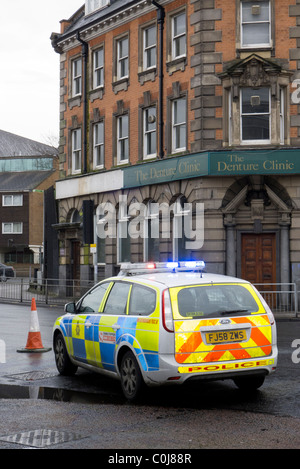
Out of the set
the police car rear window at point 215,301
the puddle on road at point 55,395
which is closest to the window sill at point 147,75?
the puddle on road at point 55,395

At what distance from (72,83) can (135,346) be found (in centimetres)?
2547

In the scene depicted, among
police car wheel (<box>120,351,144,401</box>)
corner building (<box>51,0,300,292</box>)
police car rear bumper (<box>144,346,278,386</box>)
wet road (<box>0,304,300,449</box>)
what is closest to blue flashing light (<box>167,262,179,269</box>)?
police car wheel (<box>120,351,144,401</box>)

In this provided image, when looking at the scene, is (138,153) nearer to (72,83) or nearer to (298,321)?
(72,83)

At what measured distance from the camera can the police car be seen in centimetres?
830

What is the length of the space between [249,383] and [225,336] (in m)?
1.00

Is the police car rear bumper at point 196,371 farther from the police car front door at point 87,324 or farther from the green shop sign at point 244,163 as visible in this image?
the green shop sign at point 244,163

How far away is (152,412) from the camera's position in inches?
316

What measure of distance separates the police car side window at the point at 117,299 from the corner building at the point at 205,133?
14.3m

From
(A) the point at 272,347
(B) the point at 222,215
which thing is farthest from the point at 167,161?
(A) the point at 272,347

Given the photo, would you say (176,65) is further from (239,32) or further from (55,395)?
(55,395)

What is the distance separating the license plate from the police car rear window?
0.23 meters

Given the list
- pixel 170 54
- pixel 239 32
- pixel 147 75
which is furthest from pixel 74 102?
pixel 239 32

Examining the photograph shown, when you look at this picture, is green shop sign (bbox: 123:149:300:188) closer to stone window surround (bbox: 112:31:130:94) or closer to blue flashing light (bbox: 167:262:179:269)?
stone window surround (bbox: 112:31:130:94)

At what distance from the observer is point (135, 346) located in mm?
8664
